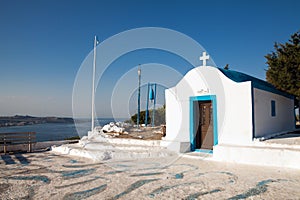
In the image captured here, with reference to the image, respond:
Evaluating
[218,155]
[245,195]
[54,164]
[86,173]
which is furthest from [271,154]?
[54,164]

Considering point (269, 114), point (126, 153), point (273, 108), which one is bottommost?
point (126, 153)

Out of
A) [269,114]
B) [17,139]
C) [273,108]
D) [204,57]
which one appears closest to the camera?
[269,114]

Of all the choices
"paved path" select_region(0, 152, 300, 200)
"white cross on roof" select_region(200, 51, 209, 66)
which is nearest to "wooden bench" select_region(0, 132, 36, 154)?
"paved path" select_region(0, 152, 300, 200)

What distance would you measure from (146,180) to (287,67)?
27.9 ft

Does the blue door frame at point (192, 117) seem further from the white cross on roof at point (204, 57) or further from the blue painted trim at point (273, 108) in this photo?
the blue painted trim at point (273, 108)

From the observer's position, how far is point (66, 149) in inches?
385

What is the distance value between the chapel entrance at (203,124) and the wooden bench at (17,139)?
740 cm

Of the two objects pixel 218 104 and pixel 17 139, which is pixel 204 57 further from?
pixel 17 139

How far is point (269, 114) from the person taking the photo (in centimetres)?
912

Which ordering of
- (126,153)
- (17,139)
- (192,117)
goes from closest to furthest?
(126,153)
(192,117)
(17,139)

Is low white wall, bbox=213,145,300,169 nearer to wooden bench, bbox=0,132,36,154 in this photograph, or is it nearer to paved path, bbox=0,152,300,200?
paved path, bbox=0,152,300,200

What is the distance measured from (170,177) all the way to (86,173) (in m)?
2.26

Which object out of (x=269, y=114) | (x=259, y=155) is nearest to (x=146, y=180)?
(x=259, y=155)

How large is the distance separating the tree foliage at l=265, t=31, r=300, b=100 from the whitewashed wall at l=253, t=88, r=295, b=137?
2.13 feet
